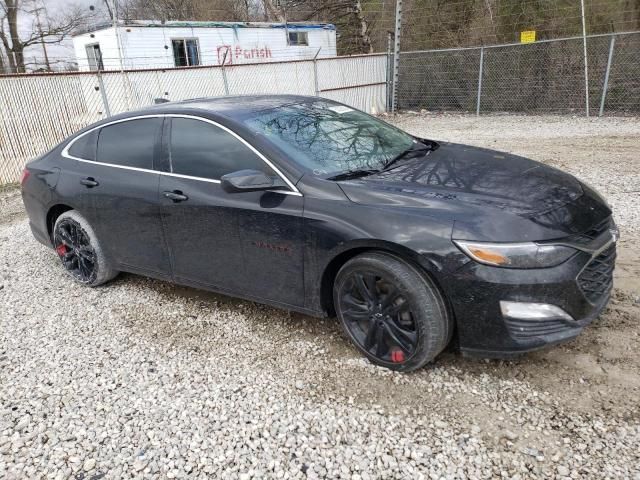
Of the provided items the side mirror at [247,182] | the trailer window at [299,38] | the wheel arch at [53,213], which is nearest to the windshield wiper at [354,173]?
the side mirror at [247,182]

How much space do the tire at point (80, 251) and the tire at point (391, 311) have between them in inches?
92.5

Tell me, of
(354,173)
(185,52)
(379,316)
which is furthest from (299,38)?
(379,316)

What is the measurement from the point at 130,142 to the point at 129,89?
8.01m

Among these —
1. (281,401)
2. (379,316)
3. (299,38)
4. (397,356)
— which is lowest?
(281,401)

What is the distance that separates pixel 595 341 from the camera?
3.06 metres

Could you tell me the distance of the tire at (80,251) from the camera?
4297 mm

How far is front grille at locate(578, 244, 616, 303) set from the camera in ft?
8.73

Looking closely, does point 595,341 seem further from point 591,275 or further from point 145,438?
point 145,438

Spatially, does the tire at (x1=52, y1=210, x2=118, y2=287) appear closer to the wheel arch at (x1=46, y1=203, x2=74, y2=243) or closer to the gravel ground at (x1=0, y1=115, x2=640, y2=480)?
the wheel arch at (x1=46, y1=203, x2=74, y2=243)

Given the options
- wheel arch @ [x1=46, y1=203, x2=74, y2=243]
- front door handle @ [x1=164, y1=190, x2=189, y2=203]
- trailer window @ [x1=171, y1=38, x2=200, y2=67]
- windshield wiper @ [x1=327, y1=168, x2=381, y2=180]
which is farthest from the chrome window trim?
trailer window @ [x1=171, y1=38, x2=200, y2=67]

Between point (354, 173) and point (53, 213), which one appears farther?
point (53, 213)

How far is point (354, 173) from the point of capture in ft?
10.5

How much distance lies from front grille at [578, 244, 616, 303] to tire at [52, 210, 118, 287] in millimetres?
3579

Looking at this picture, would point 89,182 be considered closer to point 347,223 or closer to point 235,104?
point 235,104
